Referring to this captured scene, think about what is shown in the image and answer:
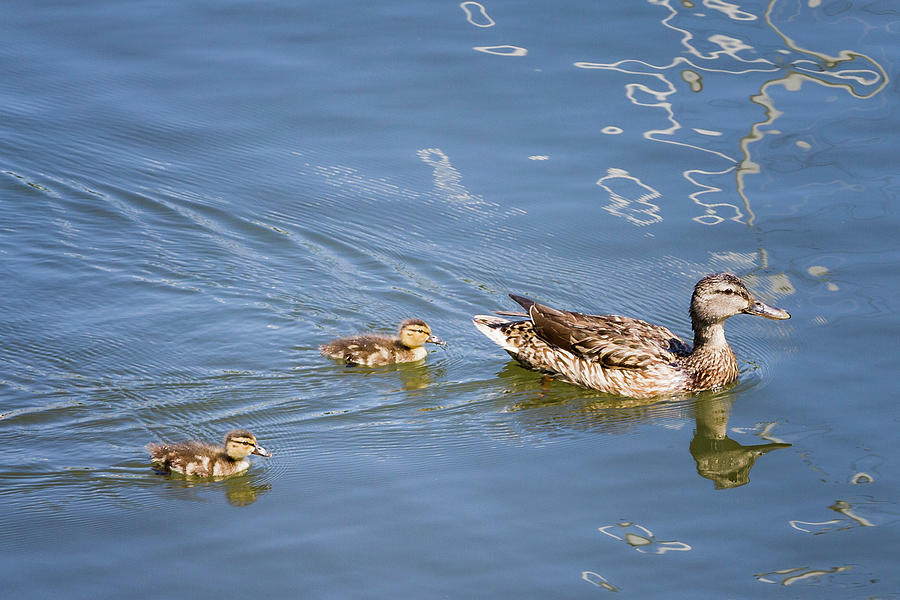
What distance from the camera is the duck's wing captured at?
8.04 meters

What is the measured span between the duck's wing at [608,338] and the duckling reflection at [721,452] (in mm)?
637

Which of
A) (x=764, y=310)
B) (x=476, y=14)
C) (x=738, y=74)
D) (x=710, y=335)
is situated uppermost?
(x=476, y=14)

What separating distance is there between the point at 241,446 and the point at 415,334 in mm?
1913

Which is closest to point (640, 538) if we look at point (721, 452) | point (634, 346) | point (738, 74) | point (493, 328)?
point (721, 452)

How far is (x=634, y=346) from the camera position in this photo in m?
8.08

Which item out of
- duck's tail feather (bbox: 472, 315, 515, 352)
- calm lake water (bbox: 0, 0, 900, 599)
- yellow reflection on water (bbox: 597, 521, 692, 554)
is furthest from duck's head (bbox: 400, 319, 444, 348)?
yellow reflection on water (bbox: 597, 521, 692, 554)

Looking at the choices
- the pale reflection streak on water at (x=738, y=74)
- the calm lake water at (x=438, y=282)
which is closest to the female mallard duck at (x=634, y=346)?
the calm lake water at (x=438, y=282)

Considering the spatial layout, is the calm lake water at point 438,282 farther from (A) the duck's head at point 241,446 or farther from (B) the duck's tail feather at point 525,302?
(B) the duck's tail feather at point 525,302

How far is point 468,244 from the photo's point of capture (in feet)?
30.8

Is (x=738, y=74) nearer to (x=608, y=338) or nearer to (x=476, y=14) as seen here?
(x=476, y=14)

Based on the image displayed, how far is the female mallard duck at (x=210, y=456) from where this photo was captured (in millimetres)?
6559

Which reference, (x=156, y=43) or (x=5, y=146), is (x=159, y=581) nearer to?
(x=5, y=146)

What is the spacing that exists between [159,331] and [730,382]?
3.91m

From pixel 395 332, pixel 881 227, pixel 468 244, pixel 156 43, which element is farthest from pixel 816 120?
pixel 156 43
